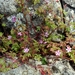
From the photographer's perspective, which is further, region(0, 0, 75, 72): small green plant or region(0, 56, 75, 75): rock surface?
region(0, 0, 75, 72): small green plant

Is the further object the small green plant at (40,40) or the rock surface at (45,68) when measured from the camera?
the small green plant at (40,40)

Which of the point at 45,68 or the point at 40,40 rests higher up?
the point at 40,40

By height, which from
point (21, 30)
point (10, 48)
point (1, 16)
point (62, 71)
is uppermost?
point (1, 16)

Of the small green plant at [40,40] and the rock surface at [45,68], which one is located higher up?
the small green plant at [40,40]

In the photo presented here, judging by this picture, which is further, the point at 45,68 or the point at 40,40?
the point at 40,40

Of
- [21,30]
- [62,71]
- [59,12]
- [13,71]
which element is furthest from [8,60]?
[59,12]

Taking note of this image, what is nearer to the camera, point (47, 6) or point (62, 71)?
point (62, 71)

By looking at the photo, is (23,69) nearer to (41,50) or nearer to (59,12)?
(41,50)

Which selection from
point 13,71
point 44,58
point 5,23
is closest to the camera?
point 13,71

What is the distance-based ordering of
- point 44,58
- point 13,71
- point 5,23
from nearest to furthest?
1. point 13,71
2. point 44,58
3. point 5,23

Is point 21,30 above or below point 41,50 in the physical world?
above

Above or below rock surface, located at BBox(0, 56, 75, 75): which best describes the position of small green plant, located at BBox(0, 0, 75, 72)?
above
